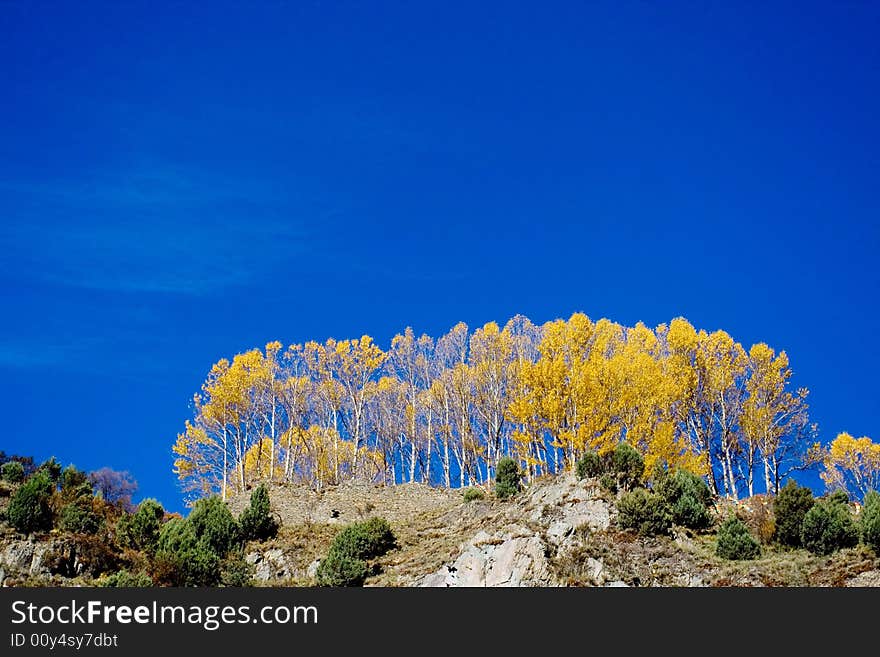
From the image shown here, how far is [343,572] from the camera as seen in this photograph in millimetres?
27078

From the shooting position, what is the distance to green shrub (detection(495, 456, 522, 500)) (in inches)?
1375

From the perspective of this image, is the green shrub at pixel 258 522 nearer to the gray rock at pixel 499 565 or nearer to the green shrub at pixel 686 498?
the gray rock at pixel 499 565

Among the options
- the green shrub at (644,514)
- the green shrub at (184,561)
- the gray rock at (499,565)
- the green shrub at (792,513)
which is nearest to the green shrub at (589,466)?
the green shrub at (644,514)

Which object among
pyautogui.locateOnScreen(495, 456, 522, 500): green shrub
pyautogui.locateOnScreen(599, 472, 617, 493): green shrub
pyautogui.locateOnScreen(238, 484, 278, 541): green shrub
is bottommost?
pyautogui.locateOnScreen(599, 472, 617, 493): green shrub

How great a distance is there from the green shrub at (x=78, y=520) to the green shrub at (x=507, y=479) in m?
16.2

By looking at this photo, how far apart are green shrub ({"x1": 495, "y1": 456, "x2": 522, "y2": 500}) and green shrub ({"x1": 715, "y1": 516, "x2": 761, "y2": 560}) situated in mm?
12008

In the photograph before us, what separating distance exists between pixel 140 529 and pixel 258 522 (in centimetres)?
494

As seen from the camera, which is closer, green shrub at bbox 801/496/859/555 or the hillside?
A: the hillside

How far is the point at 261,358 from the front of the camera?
49.5 metres

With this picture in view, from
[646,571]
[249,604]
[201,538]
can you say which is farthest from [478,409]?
[249,604]

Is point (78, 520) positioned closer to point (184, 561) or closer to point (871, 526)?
point (184, 561)

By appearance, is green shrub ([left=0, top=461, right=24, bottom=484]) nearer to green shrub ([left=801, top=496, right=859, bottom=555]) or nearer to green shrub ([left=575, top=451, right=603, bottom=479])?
green shrub ([left=575, top=451, right=603, bottom=479])

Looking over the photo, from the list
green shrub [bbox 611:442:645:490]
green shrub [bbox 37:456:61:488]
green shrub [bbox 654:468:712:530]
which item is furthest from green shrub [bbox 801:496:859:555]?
green shrub [bbox 37:456:61:488]

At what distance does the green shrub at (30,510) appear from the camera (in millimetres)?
29047
